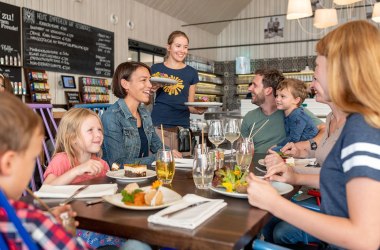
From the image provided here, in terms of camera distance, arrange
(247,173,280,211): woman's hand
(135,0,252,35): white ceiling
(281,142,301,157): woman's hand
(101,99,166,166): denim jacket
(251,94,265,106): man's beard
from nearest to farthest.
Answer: (247,173,280,211): woman's hand < (101,99,166,166): denim jacket < (281,142,301,157): woman's hand < (251,94,265,106): man's beard < (135,0,252,35): white ceiling

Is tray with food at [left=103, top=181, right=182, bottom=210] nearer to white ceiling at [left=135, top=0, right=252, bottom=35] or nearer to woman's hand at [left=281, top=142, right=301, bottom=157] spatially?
woman's hand at [left=281, top=142, right=301, bottom=157]

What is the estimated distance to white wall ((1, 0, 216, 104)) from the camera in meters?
6.74

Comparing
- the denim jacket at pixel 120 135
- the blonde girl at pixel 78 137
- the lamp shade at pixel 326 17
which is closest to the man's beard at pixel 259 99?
the denim jacket at pixel 120 135

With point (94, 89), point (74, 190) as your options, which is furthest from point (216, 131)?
point (94, 89)

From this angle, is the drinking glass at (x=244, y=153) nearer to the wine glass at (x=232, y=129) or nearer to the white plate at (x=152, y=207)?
the wine glass at (x=232, y=129)

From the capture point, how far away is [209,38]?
12.5 meters

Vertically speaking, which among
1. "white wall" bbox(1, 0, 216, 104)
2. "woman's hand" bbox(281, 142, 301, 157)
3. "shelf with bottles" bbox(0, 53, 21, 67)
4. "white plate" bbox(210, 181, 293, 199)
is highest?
"white wall" bbox(1, 0, 216, 104)

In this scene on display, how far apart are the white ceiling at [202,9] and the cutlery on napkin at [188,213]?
8.32 m

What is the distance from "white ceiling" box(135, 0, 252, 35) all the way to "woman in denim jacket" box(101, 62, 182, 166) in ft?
22.1

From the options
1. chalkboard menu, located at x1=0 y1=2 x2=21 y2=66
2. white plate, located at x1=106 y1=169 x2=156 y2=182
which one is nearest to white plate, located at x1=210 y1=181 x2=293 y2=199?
white plate, located at x1=106 y1=169 x2=156 y2=182

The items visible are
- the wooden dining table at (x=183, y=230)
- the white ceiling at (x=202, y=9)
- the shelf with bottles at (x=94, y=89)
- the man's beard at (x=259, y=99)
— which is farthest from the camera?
the white ceiling at (x=202, y=9)

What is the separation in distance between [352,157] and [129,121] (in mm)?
1721

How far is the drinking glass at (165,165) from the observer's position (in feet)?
5.03

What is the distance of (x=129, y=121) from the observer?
2.51 m
